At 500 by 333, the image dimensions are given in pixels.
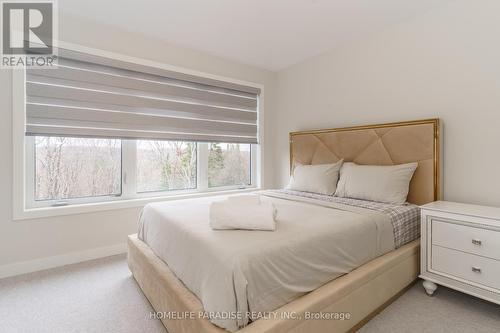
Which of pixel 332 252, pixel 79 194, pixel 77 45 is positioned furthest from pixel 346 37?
pixel 79 194

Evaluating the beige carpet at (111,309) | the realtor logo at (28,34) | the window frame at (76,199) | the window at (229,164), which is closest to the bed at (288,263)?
the beige carpet at (111,309)

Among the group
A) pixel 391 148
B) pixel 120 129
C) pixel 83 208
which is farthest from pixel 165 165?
pixel 391 148

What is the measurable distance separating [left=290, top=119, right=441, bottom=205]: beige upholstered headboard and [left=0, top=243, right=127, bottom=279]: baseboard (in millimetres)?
2609

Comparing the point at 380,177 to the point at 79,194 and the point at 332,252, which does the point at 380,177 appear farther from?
the point at 79,194

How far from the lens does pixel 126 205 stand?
9.23ft

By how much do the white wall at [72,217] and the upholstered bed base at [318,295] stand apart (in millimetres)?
881

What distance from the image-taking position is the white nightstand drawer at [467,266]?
1622 millimetres

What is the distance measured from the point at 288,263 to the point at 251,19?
237 centimetres

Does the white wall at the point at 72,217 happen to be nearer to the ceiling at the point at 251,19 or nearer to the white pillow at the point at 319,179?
the ceiling at the point at 251,19

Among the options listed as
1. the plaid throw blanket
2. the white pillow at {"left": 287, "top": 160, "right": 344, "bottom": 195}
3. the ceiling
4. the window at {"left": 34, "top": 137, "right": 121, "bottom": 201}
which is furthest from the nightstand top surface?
the window at {"left": 34, "top": 137, "right": 121, "bottom": 201}

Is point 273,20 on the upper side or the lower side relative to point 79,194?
upper

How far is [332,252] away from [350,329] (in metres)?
0.47

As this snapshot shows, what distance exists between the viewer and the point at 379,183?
2.35 meters

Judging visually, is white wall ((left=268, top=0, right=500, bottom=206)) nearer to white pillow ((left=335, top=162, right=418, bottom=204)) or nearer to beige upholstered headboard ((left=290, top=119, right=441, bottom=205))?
beige upholstered headboard ((left=290, top=119, right=441, bottom=205))
